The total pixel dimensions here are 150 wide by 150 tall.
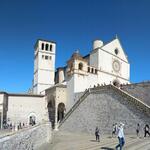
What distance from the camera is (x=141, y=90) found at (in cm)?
3027

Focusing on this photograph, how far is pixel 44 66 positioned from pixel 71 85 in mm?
15838

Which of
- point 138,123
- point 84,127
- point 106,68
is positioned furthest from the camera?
point 106,68

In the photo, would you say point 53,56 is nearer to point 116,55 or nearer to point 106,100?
point 116,55

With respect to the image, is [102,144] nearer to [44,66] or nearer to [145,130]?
[145,130]

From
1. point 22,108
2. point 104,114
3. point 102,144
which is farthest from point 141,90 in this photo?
point 22,108

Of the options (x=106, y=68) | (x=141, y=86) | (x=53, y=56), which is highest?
(x=53, y=56)

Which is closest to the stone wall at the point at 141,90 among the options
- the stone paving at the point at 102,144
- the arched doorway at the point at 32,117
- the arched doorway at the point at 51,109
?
the stone paving at the point at 102,144

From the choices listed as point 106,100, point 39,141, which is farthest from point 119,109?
point 39,141

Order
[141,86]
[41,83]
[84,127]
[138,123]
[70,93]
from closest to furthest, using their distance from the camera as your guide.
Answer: [138,123] → [141,86] → [84,127] → [70,93] → [41,83]

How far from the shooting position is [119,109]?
27.9 meters

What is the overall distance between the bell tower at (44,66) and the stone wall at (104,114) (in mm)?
21155

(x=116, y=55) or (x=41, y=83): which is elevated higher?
(x=116, y=55)

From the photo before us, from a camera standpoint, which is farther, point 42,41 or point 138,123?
point 42,41

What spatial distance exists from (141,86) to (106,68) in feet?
61.6
